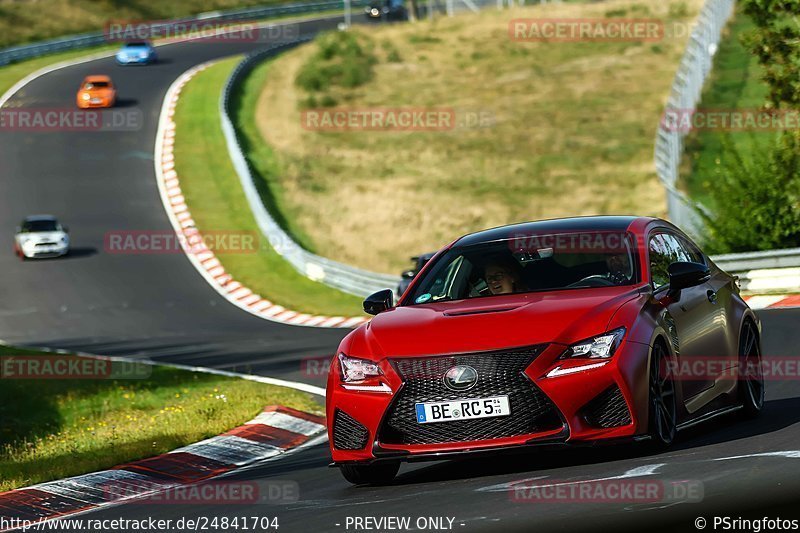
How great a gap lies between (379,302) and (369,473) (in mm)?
1217

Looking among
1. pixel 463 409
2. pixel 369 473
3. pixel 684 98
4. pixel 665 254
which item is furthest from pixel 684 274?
pixel 684 98

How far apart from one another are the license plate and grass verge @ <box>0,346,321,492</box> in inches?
141

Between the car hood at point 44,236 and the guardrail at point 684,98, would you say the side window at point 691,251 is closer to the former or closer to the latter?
the guardrail at point 684,98

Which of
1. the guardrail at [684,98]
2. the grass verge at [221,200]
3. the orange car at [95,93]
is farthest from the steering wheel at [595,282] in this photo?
the orange car at [95,93]

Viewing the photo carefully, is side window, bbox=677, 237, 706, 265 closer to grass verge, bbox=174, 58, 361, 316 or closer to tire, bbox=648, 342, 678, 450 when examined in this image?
tire, bbox=648, 342, 678, 450

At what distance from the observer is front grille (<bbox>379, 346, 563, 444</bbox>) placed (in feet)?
26.4

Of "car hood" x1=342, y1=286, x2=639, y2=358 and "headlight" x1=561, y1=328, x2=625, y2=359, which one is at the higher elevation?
"car hood" x1=342, y1=286, x2=639, y2=358

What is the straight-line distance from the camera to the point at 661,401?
8617mm

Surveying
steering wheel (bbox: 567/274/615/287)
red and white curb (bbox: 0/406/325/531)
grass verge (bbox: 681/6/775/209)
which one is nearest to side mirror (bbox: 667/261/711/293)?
steering wheel (bbox: 567/274/615/287)

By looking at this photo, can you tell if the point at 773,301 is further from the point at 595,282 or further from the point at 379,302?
the point at 379,302

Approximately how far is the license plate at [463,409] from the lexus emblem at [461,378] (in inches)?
3.1

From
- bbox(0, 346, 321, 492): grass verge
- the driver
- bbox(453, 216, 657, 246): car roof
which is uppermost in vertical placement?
bbox(453, 216, 657, 246): car roof

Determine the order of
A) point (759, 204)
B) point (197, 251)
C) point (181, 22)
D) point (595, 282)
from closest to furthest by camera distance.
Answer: point (595, 282) < point (759, 204) < point (197, 251) < point (181, 22)

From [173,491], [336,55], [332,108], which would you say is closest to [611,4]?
[336,55]
